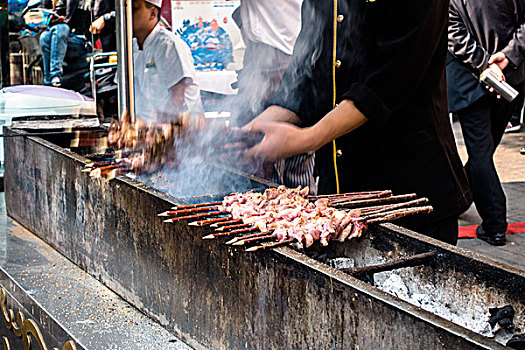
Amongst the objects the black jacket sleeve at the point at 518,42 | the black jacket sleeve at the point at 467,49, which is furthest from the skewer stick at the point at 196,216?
the black jacket sleeve at the point at 518,42

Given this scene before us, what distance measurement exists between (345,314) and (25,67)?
4.79 metres

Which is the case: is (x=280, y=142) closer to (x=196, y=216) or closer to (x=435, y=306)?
(x=196, y=216)

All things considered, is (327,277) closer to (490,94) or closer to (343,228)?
(343,228)

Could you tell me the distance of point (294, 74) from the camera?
3506 mm

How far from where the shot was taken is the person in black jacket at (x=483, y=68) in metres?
5.82

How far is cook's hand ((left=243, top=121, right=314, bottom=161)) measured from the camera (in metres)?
2.80

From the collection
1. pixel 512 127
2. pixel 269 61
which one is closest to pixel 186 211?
pixel 269 61

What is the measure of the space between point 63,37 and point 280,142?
3880 millimetres

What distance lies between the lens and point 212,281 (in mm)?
2428

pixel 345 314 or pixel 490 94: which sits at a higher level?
pixel 490 94

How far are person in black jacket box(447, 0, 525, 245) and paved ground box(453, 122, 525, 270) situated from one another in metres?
0.19

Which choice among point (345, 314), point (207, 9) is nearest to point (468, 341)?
point (345, 314)

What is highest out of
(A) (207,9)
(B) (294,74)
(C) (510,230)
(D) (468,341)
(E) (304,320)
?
(A) (207,9)

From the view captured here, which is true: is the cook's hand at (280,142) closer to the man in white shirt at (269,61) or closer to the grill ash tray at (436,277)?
the grill ash tray at (436,277)
